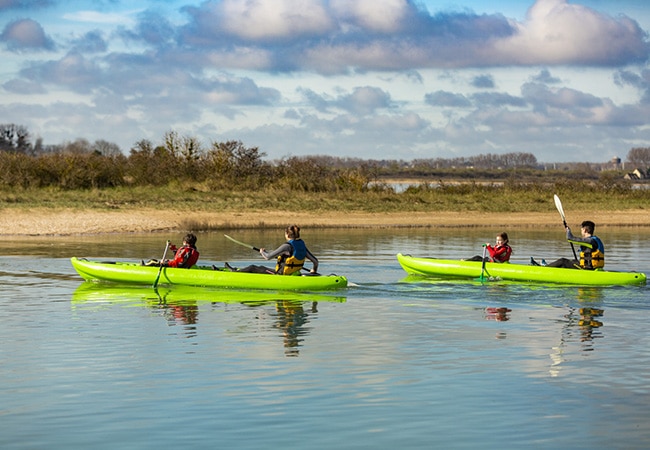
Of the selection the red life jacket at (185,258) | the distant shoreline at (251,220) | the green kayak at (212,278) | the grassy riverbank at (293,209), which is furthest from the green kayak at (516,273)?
the grassy riverbank at (293,209)

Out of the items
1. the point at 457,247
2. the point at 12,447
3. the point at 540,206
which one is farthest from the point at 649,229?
the point at 12,447

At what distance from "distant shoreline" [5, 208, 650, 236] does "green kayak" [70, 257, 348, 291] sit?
14.2m

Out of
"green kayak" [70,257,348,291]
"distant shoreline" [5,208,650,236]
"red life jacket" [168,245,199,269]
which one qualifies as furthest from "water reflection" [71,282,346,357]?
"distant shoreline" [5,208,650,236]

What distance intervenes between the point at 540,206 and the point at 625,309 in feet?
101

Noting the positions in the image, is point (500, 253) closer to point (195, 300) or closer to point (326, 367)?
point (195, 300)

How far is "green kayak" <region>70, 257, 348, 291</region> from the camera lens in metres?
18.8

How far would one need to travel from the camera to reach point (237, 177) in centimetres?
4775

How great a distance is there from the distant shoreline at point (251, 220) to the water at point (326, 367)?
14.5m

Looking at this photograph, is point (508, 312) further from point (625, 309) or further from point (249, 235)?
point (249, 235)

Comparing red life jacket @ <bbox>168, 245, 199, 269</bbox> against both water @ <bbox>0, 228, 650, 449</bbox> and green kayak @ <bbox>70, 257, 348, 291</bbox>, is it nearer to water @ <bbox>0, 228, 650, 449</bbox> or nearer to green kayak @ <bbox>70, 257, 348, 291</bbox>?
green kayak @ <bbox>70, 257, 348, 291</bbox>

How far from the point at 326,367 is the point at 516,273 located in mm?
9950

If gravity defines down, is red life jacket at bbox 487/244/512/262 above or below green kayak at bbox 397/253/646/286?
above

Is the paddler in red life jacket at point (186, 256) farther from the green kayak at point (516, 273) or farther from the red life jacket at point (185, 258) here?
the green kayak at point (516, 273)

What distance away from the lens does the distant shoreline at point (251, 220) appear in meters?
34.6
